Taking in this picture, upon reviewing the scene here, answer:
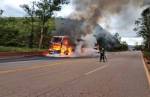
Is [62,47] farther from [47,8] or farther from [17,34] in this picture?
[17,34]

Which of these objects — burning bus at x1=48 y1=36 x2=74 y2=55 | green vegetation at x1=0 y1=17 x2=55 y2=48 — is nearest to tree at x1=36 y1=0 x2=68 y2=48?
green vegetation at x1=0 y1=17 x2=55 y2=48

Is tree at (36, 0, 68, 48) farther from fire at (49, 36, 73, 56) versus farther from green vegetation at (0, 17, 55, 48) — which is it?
fire at (49, 36, 73, 56)

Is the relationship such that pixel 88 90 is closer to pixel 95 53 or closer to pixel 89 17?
pixel 89 17

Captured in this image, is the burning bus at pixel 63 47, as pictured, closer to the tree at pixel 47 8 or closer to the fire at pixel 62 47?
the fire at pixel 62 47

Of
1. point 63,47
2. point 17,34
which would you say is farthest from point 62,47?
point 17,34

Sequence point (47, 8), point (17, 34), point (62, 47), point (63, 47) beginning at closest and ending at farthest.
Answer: point (63, 47), point (62, 47), point (47, 8), point (17, 34)

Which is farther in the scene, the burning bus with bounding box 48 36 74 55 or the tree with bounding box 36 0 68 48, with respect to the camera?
the tree with bounding box 36 0 68 48

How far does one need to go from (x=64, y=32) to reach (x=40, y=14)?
19524 mm

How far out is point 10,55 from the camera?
5259 cm

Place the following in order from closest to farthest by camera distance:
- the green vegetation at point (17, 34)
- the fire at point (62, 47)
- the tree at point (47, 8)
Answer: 1. the fire at point (62, 47)
2. the tree at point (47, 8)
3. the green vegetation at point (17, 34)

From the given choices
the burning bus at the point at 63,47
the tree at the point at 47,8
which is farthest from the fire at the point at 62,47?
the tree at the point at 47,8

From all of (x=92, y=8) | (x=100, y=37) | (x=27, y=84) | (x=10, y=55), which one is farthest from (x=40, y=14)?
(x=27, y=84)

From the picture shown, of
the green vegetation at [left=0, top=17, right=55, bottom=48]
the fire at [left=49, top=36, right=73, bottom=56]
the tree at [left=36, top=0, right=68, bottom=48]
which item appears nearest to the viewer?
the fire at [left=49, top=36, right=73, bottom=56]

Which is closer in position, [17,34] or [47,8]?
[47,8]
